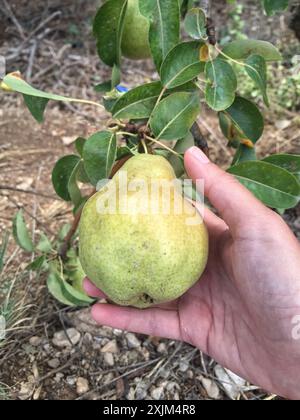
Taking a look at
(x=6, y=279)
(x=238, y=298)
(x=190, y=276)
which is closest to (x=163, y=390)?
(x=238, y=298)

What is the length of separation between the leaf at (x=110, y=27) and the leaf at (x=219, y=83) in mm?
248

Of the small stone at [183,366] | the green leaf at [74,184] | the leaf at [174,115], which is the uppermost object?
the leaf at [174,115]

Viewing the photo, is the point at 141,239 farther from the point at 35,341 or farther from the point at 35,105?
the point at 35,341

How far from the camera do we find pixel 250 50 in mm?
1312

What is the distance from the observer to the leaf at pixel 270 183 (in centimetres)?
114

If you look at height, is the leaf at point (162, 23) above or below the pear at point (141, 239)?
above

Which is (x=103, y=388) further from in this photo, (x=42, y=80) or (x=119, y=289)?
(x=42, y=80)

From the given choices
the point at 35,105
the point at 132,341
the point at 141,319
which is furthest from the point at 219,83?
the point at 132,341

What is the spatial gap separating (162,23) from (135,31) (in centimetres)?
22

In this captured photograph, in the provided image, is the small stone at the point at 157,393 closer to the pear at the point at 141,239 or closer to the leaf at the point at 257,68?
the pear at the point at 141,239

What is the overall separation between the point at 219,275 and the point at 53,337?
0.69 m

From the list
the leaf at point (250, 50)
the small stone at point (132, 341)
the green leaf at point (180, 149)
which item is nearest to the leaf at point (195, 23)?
the leaf at point (250, 50)

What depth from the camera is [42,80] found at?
308cm

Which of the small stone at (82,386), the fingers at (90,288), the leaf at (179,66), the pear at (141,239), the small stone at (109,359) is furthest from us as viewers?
the small stone at (109,359)
